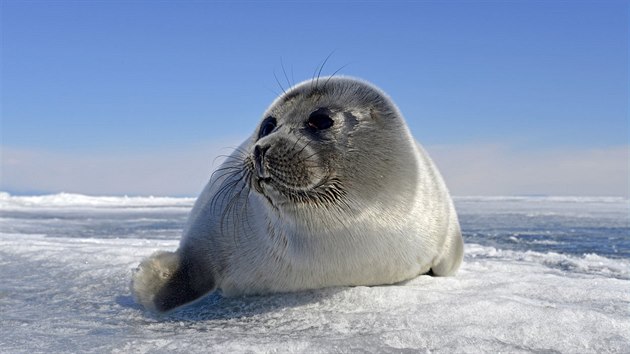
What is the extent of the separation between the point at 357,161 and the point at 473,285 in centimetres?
113

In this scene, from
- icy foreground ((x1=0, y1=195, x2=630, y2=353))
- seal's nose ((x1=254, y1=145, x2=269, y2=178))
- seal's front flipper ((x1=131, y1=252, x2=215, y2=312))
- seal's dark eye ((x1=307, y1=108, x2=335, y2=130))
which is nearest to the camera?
icy foreground ((x1=0, y1=195, x2=630, y2=353))

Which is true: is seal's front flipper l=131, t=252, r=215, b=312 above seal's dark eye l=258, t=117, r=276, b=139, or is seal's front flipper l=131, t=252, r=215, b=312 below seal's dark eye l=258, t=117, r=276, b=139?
below

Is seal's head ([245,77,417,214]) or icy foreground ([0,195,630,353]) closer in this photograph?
icy foreground ([0,195,630,353])

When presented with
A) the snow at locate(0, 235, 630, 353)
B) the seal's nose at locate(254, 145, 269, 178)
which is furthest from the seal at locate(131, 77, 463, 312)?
the snow at locate(0, 235, 630, 353)

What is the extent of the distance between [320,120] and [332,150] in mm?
216

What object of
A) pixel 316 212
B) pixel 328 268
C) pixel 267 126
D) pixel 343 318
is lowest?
pixel 343 318

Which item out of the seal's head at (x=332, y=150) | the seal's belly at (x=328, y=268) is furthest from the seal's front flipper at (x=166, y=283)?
the seal's head at (x=332, y=150)

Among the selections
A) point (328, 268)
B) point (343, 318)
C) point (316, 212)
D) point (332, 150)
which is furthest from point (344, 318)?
point (332, 150)

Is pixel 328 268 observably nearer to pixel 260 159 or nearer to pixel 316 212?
pixel 316 212

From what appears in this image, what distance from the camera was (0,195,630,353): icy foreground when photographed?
2.15 meters

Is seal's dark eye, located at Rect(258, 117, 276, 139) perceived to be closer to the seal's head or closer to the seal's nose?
the seal's head

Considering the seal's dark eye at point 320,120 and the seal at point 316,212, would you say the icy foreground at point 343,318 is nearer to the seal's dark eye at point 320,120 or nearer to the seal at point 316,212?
the seal at point 316,212

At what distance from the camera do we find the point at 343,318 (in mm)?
2531

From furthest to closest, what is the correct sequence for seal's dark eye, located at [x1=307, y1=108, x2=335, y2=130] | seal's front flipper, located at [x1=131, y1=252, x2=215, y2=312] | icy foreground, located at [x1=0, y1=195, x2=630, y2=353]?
seal's front flipper, located at [x1=131, y1=252, x2=215, y2=312], seal's dark eye, located at [x1=307, y1=108, x2=335, y2=130], icy foreground, located at [x1=0, y1=195, x2=630, y2=353]
